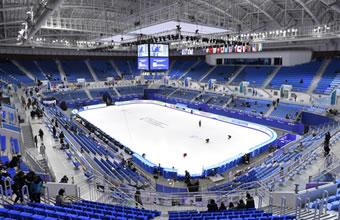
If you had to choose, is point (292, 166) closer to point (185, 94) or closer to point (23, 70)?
point (185, 94)

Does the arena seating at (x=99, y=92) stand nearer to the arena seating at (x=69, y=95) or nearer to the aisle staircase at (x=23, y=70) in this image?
the arena seating at (x=69, y=95)

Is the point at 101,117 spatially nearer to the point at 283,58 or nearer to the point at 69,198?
the point at 69,198

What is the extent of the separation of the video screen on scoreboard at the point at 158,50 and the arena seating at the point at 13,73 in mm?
25179

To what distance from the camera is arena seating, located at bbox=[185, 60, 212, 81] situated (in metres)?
44.0

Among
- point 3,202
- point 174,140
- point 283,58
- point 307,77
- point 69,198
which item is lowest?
point 174,140

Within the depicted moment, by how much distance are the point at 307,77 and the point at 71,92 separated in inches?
1368

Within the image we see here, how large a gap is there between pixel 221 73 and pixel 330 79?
17117mm

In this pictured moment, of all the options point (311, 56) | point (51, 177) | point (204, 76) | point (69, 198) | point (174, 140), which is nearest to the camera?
point (69, 198)

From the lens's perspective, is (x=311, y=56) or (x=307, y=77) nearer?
(x=307, y=77)

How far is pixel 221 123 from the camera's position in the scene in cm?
2680

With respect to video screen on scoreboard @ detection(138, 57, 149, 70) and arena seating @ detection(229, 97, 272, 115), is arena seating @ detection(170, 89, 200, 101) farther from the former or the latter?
video screen on scoreboard @ detection(138, 57, 149, 70)

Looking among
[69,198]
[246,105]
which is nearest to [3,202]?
[69,198]

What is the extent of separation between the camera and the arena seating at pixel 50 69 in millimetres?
41156

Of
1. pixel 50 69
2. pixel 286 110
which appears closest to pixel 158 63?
pixel 286 110
